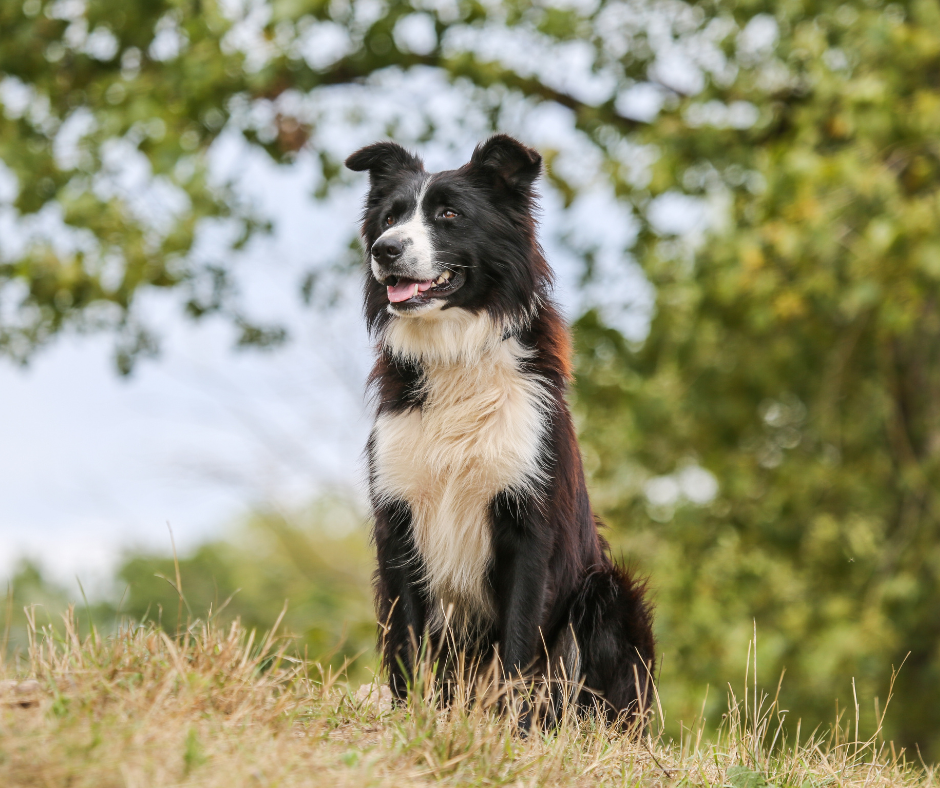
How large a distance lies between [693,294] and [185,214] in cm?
423

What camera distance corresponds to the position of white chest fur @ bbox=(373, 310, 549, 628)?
382cm

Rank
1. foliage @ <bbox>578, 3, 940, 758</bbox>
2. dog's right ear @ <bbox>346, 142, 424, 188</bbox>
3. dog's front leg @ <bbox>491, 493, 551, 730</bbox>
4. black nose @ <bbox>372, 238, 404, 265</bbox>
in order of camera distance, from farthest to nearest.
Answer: foliage @ <bbox>578, 3, 940, 758</bbox>
dog's right ear @ <bbox>346, 142, 424, 188</bbox>
black nose @ <bbox>372, 238, 404, 265</bbox>
dog's front leg @ <bbox>491, 493, 551, 730</bbox>

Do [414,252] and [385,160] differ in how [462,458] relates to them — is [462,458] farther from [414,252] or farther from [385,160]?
[385,160]

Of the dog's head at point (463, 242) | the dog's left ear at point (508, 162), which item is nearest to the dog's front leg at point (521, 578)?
the dog's head at point (463, 242)

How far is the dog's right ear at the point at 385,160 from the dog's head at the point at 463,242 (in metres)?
0.10

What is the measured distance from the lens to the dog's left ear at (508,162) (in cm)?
410

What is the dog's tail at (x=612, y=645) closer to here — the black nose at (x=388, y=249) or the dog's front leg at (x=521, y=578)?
the dog's front leg at (x=521, y=578)

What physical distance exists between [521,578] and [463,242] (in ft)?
4.59

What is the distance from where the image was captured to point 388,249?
152 inches

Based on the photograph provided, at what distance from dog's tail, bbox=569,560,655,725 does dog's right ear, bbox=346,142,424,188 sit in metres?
2.00

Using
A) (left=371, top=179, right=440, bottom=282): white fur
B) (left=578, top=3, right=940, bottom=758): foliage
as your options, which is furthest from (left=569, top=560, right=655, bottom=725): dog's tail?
(left=578, top=3, right=940, bottom=758): foliage

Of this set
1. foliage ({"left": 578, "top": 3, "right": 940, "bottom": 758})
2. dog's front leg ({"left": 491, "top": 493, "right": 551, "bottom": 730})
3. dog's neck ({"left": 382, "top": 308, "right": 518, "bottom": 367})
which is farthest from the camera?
foliage ({"left": 578, "top": 3, "right": 940, "bottom": 758})

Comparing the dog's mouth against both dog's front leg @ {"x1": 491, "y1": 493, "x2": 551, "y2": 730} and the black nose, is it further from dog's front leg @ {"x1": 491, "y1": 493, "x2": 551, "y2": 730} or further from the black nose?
dog's front leg @ {"x1": 491, "y1": 493, "x2": 551, "y2": 730}

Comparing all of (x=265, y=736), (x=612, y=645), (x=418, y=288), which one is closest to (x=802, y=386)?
(x=612, y=645)
